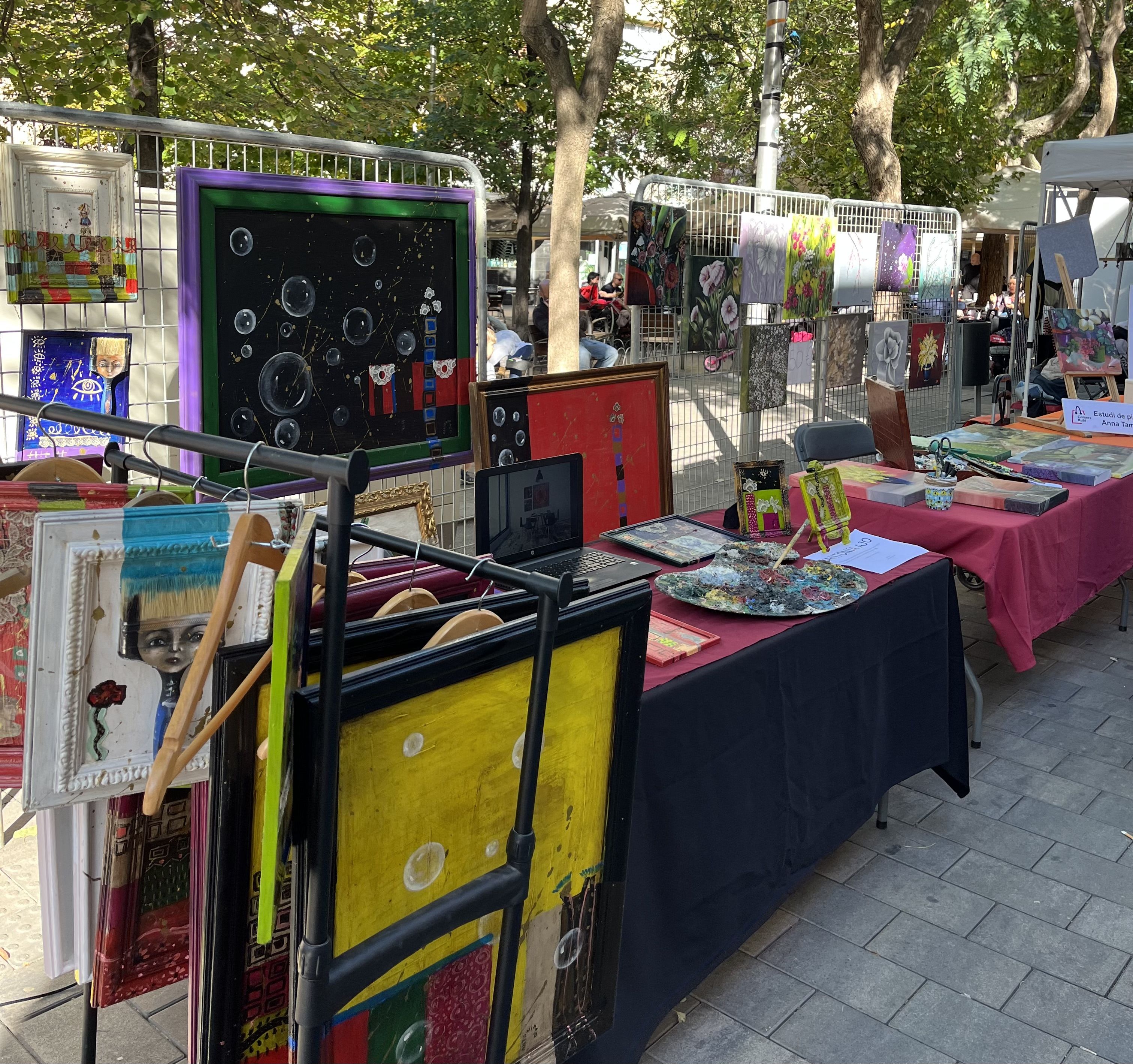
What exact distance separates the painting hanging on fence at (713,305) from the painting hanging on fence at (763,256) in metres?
0.07

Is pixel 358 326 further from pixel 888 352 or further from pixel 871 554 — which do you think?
pixel 888 352

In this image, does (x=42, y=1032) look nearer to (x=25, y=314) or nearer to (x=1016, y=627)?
(x=25, y=314)

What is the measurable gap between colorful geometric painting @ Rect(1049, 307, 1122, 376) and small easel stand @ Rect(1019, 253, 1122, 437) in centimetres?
3

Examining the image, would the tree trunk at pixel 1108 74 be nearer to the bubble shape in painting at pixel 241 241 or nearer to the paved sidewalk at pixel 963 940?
the paved sidewalk at pixel 963 940

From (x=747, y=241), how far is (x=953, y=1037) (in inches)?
169

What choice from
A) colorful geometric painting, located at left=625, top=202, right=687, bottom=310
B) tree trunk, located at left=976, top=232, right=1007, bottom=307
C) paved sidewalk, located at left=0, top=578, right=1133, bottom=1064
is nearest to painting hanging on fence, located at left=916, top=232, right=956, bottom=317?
colorful geometric painting, located at left=625, top=202, right=687, bottom=310

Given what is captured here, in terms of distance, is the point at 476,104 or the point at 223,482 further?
the point at 476,104

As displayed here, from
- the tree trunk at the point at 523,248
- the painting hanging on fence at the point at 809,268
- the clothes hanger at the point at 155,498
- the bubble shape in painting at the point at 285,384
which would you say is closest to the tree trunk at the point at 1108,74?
the tree trunk at the point at 523,248

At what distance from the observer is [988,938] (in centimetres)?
280

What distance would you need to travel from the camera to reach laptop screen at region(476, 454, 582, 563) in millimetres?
2656

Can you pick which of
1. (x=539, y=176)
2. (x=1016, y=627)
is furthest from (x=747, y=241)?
(x=539, y=176)

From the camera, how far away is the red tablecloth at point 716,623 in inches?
94.6

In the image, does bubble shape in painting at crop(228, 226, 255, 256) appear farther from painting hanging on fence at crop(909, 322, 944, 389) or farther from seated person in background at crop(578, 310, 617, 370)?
seated person in background at crop(578, 310, 617, 370)

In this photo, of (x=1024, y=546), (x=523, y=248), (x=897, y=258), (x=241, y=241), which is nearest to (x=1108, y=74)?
(x=523, y=248)
